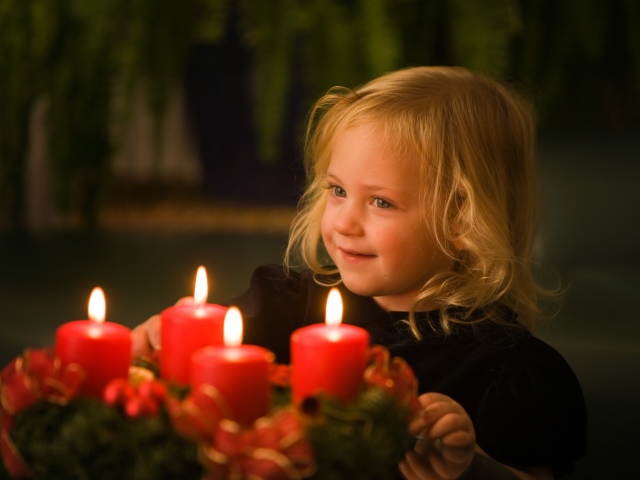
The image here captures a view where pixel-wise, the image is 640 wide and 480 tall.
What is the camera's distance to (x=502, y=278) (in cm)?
114

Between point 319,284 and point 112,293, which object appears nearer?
point 319,284

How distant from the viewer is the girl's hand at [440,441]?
848 millimetres

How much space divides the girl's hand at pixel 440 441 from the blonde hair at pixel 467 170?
9.1 inches

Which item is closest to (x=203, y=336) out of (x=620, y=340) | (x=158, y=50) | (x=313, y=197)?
(x=313, y=197)

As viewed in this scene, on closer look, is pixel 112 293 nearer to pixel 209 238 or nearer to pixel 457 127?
pixel 209 238

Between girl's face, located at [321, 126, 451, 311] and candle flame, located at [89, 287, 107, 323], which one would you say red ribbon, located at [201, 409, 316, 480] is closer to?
candle flame, located at [89, 287, 107, 323]

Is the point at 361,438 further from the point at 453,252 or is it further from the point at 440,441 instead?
the point at 453,252

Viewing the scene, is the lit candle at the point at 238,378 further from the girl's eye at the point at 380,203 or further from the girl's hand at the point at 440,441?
the girl's eye at the point at 380,203

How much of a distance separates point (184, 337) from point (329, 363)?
0.17 m

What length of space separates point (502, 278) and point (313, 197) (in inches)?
14.2

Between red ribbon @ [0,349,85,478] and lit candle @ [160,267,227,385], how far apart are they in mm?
115

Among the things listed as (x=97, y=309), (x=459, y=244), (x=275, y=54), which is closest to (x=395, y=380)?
(x=97, y=309)

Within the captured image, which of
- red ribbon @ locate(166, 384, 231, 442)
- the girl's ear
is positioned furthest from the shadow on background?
red ribbon @ locate(166, 384, 231, 442)

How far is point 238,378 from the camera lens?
0.70 meters
